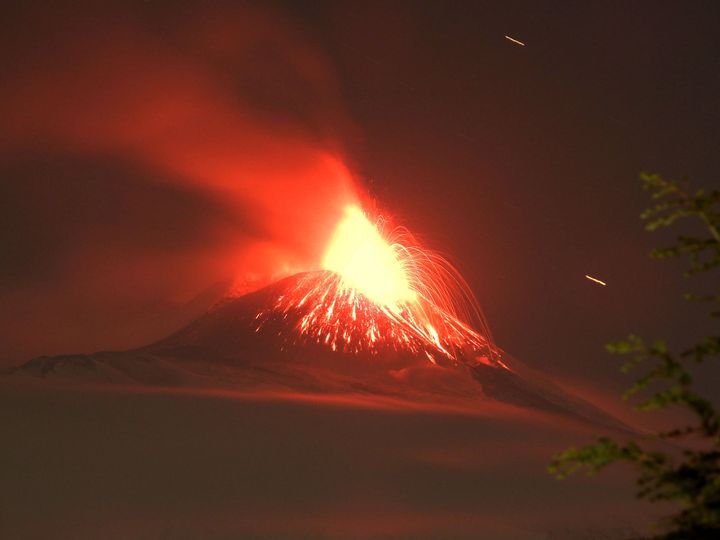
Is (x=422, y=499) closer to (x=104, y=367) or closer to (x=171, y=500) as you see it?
(x=171, y=500)

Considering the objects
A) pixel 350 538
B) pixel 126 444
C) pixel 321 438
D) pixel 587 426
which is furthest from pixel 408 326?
pixel 350 538

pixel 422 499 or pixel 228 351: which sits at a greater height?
pixel 228 351

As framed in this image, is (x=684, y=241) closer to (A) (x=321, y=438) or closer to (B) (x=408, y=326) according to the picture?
(A) (x=321, y=438)

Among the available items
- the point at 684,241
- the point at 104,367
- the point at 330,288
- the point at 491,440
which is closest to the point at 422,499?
the point at 491,440

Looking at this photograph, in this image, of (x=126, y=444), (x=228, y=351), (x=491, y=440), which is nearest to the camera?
(x=126, y=444)

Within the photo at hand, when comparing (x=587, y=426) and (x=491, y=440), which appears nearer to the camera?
(x=491, y=440)

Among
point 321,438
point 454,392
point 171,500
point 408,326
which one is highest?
point 408,326

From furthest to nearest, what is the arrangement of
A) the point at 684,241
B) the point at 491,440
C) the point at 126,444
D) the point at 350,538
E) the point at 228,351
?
the point at 228,351 < the point at 491,440 < the point at 126,444 < the point at 350,538 < the point at 684,241
